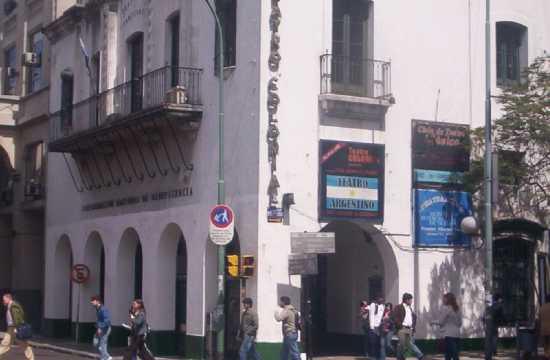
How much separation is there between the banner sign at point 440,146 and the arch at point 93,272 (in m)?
12.4

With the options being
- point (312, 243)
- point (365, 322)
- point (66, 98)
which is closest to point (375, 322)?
point (365, 322)

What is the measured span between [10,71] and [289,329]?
24514 millimetres

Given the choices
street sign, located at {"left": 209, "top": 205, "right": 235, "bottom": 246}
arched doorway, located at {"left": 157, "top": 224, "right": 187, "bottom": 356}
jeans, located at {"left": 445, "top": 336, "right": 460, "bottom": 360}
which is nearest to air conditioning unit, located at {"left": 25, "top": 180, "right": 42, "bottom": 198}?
arched doorway, located at {"left": 157, "top": 224, "right": 187, "bottom": 356}

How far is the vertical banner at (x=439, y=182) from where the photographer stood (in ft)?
86.9

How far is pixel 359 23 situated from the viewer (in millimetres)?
26359

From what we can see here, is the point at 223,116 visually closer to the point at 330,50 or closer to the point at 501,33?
the point at 330,50

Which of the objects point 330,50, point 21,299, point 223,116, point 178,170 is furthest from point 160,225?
point 21,299

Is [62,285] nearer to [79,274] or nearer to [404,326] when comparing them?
[79,274]

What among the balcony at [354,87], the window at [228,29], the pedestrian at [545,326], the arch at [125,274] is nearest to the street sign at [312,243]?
the balcony at [354,87]

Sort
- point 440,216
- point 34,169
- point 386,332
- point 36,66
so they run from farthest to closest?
point 36,66 < point 34,169 < point 440,216 < point 386,332

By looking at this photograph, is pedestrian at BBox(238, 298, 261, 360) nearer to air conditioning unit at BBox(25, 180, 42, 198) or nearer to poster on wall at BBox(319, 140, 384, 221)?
poster on wall at BBox(319, 140, 384, 221)

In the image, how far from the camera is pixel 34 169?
133 ft

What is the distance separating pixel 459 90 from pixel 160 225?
902 cm

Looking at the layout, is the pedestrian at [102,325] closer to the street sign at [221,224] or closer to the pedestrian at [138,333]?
the pedestrian at [138,333]
